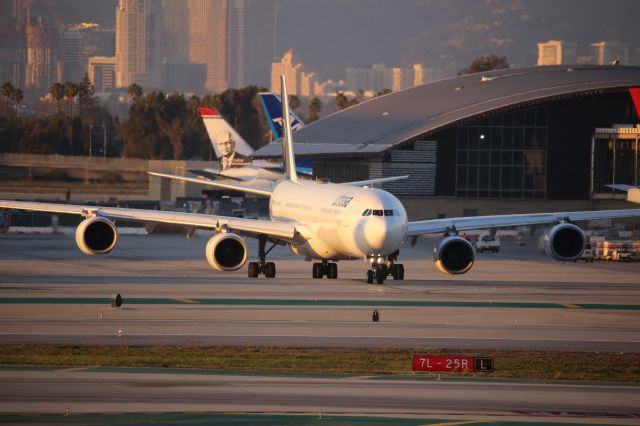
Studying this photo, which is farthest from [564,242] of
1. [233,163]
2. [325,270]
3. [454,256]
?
[233,163]

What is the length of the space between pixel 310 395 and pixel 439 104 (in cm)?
8220

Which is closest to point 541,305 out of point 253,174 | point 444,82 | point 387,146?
point 387,146

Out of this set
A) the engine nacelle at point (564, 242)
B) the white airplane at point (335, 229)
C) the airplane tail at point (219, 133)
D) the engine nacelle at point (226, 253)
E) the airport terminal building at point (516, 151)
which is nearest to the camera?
the white airplane at point (335, 229)

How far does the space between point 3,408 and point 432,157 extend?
77255mm

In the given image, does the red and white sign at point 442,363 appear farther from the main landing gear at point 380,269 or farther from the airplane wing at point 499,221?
the airplane wing at point 499,221

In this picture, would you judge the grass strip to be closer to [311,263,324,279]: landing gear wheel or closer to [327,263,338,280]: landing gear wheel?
[327,263,338,280]: landing gear wheel

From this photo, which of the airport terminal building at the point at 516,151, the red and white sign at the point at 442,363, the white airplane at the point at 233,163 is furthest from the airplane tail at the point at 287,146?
the white airplane at the point at 233,163

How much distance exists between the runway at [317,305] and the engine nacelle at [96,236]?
5.10 ft

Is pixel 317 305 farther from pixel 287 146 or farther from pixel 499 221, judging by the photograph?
pixel 287 146

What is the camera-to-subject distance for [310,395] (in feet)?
96.2

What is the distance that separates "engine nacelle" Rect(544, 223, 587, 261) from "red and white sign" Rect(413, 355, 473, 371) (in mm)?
24304

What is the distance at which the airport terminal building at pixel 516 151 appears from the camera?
99.8 meters

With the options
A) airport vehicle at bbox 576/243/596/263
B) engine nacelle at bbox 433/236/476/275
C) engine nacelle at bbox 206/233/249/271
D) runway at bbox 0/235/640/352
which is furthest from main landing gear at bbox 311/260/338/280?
airport vehicle at bbox 576/243/596/263

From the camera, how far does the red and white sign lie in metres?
32.7
